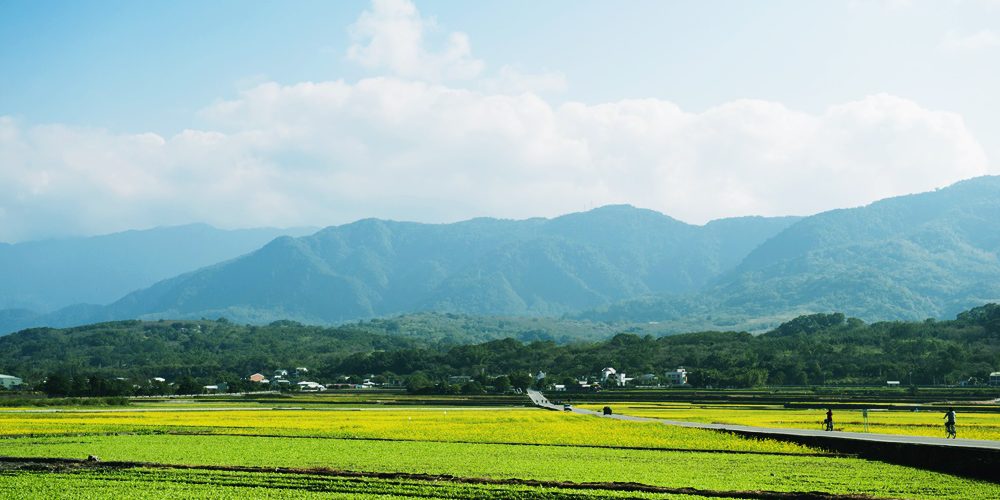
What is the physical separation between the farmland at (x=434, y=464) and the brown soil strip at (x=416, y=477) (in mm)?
72

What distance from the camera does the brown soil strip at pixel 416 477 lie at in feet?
90.9

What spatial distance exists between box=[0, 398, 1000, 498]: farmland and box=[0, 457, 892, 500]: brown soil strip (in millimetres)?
72

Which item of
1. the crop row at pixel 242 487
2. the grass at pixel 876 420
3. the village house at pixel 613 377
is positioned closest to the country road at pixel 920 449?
the grass at pixel 876 420

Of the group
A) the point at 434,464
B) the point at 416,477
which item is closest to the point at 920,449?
the point at 434,464

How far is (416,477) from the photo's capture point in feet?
103

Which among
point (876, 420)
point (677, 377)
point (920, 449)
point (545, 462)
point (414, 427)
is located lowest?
point (414, 427)

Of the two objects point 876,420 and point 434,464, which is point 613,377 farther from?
point 434,464

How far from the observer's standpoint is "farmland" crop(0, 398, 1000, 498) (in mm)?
28664

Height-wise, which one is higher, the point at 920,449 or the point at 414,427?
the point at 920,449

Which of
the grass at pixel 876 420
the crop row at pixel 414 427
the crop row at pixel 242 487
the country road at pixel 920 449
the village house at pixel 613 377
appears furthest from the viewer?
the village house at pixel 613 377

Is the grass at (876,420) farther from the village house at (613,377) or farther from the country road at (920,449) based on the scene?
the village house at (613,377)

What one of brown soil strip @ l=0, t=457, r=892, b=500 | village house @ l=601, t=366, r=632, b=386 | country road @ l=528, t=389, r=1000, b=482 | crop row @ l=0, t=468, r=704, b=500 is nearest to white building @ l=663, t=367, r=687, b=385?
village house @ l=601, t=366, r=632, b=386

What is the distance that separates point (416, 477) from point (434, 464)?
4635 mm

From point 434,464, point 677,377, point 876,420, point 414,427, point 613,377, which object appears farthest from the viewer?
point 677,377
